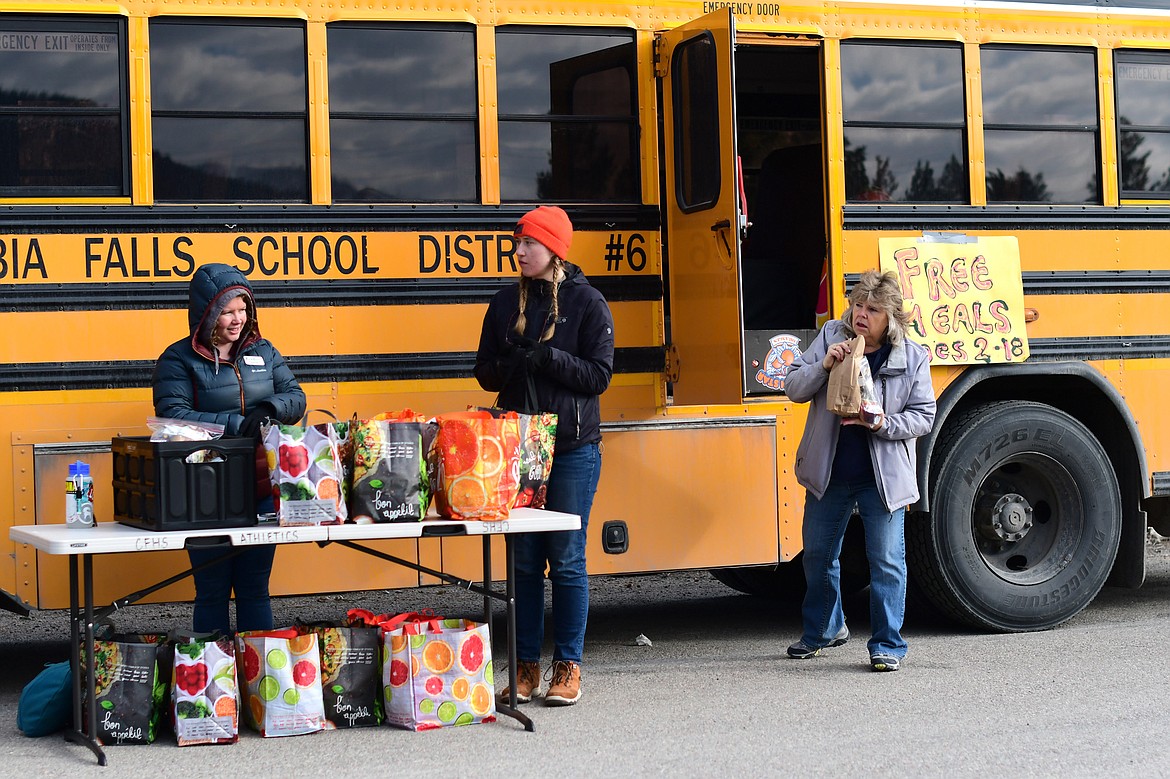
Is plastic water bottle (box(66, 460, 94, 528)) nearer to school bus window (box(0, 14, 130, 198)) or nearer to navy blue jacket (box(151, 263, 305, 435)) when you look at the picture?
navy blue jacket (box(151, 263, 305, 435))

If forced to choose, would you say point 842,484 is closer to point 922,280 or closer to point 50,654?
point 922,280

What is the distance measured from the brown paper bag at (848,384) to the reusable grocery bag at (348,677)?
6.64 feet

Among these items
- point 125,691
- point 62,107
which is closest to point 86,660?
point 125,691

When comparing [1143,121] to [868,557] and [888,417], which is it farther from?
[868,557]

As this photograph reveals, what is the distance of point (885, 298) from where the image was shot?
5.78 meters

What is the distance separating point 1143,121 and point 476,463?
390cm

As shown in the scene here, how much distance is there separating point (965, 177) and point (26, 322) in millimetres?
4066

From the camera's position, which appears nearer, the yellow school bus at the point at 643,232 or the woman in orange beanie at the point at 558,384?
the woman in orange beanie at the point at 558,384

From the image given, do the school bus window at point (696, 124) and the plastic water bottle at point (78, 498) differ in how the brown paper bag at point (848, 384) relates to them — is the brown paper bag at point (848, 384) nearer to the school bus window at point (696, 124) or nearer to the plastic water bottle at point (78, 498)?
the school bus window at point (696, 124)

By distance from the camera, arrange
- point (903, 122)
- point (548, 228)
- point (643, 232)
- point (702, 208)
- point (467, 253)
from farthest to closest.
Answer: point (903, 122)
point (643, 232)
point (702, 208)
point (467, 253)
point (548, 228)

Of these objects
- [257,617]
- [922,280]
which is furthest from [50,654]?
[922,280]

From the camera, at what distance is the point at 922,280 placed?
21.0 feet

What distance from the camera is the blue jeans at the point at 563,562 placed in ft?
17.5

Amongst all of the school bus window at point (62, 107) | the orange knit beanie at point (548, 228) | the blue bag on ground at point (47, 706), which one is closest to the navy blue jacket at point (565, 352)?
the orange knit beanie at point (548, 228)
